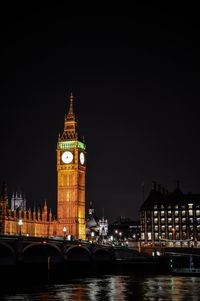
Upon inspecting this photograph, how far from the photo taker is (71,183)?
6801 inches

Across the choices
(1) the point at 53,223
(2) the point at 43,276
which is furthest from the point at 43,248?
(1) the point at 53,223

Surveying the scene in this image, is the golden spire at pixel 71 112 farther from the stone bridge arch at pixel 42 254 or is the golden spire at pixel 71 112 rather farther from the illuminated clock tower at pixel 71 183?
the stone bridge arch at pixel 42 254

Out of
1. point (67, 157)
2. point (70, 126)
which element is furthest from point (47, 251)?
point (70, 126)

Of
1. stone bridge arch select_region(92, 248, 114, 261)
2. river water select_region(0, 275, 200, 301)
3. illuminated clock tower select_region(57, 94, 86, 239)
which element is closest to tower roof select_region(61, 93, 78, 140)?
illuminated clock tower select_region(57, 94, 86, 239)

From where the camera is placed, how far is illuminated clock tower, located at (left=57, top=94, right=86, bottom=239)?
553 ft

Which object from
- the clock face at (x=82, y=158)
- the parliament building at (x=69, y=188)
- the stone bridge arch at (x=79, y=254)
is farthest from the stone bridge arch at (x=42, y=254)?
the clock face at (x=82, y=158)

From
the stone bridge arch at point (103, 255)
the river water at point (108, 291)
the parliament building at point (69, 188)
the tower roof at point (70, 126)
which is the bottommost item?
the river water at point (108, 291)

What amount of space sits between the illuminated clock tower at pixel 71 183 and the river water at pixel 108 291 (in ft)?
262

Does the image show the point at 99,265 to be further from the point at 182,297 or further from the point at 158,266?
the point at 182,297

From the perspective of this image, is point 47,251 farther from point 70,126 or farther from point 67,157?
point 70,126

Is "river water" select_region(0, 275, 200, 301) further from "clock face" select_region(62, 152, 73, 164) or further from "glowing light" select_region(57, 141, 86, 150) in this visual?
"glowing light" select_region(57, 141, 86, 150)

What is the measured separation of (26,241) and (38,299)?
33.1 metres

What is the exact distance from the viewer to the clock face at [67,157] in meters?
174

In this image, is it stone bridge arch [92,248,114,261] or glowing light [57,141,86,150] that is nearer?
stone bridge arch [92,248,114,261]
